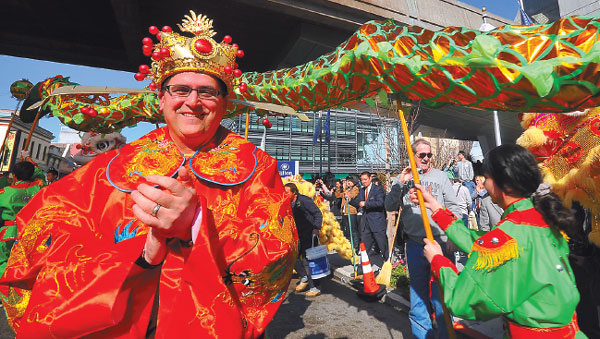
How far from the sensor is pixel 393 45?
1.73m

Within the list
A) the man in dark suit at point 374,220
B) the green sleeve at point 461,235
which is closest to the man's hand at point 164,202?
the green sleeve at point 461,235

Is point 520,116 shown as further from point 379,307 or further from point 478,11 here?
point 478,11

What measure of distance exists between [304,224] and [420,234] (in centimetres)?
312

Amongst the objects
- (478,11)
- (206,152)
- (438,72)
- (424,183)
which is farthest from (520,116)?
(478,11)

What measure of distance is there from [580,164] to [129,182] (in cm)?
349

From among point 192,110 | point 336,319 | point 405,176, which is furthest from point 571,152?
point 336,319

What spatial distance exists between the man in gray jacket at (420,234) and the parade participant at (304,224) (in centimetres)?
262

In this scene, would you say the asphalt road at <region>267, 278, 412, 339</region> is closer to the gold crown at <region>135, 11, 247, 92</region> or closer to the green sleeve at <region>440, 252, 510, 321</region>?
the green sleeve at <region>440, 252, 510, 321</region>

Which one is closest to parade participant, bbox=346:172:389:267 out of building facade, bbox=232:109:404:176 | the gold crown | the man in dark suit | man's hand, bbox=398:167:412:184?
the man in dark suit

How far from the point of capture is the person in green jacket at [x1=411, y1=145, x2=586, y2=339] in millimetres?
1505

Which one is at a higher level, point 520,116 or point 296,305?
point 520,116

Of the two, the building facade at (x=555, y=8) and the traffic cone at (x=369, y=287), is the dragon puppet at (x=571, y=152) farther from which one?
the building facade at (x=555, y=8)

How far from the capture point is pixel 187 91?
148 centimetres

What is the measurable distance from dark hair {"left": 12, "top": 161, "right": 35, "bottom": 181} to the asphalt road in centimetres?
499
